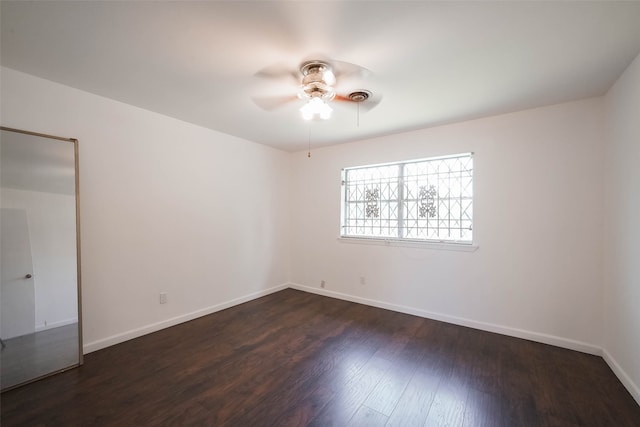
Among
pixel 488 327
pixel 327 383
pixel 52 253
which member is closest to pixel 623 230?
pixel 488 327

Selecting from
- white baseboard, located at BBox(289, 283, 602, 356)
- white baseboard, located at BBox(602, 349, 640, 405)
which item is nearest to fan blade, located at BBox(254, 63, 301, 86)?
white baseboard, located at BBox(289, 283, 602, 356)

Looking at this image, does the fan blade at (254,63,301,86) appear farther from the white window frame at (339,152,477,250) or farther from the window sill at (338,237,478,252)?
the window sill at (338,237,478,252)

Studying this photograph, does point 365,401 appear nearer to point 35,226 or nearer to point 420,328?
point 420,328

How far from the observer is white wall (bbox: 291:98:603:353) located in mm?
2402

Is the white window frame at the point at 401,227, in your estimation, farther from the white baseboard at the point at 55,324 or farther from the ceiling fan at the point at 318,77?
the white baseboard at the point at 55,324

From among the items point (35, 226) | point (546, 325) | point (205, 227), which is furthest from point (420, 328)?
point (35, 226)

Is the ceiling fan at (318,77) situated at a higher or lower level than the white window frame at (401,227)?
higher

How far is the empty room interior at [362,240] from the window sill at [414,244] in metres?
0.03

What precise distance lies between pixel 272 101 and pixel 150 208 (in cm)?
177

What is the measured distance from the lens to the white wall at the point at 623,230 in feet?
5.97

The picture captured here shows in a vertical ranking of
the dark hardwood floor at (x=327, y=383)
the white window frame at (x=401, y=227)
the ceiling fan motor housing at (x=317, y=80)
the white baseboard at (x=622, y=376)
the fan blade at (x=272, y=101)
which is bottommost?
the dark hardwood floor at (x=327, y=383)

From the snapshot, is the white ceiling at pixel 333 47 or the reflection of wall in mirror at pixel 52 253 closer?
the white ceiling at pixel 333 47

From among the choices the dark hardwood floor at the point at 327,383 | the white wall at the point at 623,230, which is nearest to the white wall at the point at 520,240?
the white wall at the point at 623,230

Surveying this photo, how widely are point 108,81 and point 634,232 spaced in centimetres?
426
